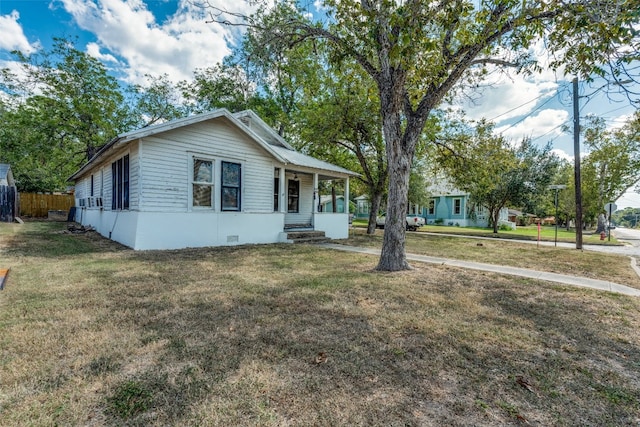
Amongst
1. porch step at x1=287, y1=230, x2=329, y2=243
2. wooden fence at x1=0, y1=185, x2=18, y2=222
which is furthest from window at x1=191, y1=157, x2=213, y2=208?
wooden fence at x1=0, y1=185, x2=18, y2=222

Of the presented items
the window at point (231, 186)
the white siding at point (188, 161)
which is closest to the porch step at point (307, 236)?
the white siding at point (188, 161)

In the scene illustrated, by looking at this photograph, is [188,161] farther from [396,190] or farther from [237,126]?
[396,190]

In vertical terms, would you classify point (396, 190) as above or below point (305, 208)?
above

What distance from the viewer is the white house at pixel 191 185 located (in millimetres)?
8578

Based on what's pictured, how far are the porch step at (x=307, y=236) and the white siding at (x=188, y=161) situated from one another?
1.58 m

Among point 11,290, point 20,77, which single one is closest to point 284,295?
point 11,290

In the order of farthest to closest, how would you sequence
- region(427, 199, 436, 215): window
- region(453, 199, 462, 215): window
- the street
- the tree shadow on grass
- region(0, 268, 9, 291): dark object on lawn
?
region(427, 199, 436, 215): window
region(453, 199, 462, 215): window
the street
region(0, 268, 9, 291): dark object on lawn
the tree shadow on grass

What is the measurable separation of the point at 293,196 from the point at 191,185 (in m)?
5.82

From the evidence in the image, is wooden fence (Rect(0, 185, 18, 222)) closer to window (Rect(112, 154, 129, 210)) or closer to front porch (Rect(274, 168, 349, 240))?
window (Rect(112, 154, 129, 210))

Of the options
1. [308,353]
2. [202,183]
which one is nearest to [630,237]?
[202,183]

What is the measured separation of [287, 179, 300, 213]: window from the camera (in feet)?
47.1

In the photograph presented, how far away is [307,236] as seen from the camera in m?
12.4

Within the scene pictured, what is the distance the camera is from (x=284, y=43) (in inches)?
280

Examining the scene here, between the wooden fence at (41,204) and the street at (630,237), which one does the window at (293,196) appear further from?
the wooden fence at (41,204)
